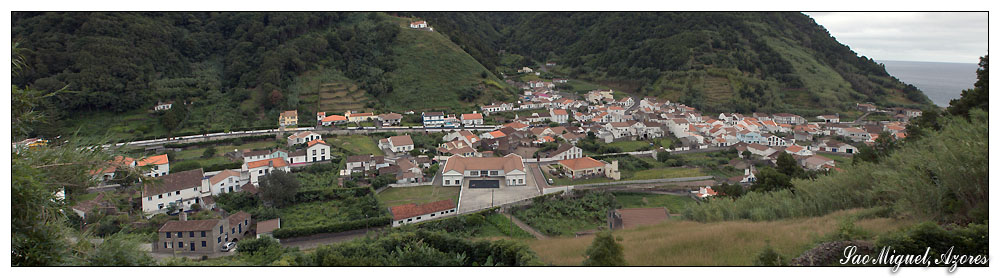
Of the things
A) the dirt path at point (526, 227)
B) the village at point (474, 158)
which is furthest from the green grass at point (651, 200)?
the dirt path at point (526, 227)

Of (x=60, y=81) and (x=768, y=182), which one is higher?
(x=60, y=81)

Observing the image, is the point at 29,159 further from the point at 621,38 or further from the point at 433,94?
the point at 621,38

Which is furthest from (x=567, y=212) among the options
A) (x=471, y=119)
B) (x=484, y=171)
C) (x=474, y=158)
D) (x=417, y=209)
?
(x=471, y=119)

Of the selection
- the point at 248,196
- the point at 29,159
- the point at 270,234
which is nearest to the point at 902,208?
the point at 29,159

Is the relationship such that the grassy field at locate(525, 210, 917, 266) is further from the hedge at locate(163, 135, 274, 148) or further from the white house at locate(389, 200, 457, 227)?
the hedge at locate(163, 135, 274, 148)

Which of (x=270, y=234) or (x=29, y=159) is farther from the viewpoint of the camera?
(x=270, y=234)

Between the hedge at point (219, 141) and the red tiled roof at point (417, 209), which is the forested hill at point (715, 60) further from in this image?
the red tiled roof at point (417, 209)

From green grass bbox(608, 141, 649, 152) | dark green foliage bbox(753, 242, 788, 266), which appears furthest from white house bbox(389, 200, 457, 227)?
green grass bbox(608, 141, 649, 152)
